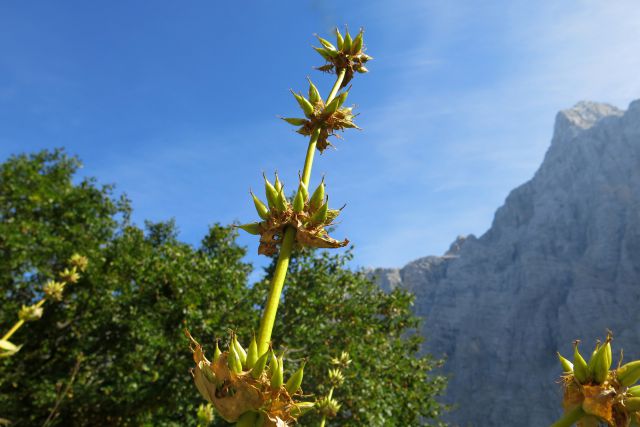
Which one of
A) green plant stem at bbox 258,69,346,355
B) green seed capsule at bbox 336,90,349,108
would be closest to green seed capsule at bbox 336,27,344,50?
green seed capsule at bbox 336,90,349,108

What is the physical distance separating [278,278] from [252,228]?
38cm

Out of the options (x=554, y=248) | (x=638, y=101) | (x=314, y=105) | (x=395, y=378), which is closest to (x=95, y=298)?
(x=395, y=378)

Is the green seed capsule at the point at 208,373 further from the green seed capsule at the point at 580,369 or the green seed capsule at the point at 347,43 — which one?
the green seed capsule at the point at 347,43

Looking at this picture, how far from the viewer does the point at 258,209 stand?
73.8 inches

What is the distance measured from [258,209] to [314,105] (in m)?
0.70

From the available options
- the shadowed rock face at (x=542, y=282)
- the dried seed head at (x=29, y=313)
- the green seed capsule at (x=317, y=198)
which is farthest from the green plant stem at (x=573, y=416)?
the shadowed rock face at (x=542, y=282)

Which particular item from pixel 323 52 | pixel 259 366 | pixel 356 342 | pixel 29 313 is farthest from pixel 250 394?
pixel 356 342

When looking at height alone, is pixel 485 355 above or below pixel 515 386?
above

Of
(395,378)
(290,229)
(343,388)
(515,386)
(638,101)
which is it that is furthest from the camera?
(638,101)

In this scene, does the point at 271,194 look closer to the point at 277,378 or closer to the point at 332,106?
the point at 332,106

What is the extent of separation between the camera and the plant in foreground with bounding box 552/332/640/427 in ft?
4.35

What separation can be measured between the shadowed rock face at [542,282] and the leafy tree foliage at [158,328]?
255 feet

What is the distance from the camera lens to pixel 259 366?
1.42 meters

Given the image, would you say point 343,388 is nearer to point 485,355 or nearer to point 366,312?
point 366,312
